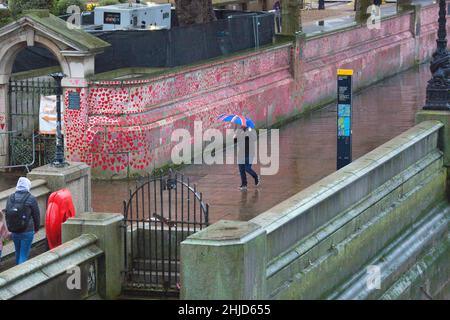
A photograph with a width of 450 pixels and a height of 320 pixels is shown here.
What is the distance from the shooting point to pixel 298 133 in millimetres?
30312

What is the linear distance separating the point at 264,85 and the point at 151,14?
746 cm

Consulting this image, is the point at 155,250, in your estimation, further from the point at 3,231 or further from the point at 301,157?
the point at 301,157

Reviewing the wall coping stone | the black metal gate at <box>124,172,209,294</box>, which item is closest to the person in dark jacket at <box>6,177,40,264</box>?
the black metal gate at <box>124,172,209,294</box>

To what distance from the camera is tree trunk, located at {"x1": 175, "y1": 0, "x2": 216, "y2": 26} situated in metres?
33.1

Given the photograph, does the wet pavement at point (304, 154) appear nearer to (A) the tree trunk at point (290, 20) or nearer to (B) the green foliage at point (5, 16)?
(A) the tree trunk at point (290, 20)

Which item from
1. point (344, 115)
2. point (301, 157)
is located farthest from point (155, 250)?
point (301, 157)

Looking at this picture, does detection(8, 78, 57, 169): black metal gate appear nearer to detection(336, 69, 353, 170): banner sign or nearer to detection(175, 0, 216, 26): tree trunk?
detection(336, 69, 353, 170): banner sign

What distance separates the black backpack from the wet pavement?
4.09m

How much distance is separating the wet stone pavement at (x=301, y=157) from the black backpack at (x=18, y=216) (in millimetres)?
4175

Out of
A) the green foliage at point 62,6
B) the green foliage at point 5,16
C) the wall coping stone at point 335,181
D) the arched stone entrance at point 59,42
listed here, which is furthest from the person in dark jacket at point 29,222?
the green foliage at point 62,6

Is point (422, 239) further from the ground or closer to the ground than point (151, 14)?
closer to the ground

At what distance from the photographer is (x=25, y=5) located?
37219 millimetres

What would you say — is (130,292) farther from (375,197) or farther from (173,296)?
(375,197)

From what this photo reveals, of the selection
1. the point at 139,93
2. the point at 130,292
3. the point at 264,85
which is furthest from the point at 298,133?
the point at 130,292
